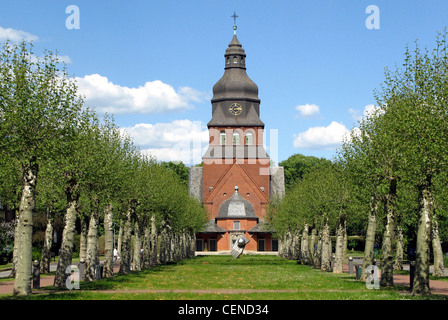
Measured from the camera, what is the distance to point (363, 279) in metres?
35.7

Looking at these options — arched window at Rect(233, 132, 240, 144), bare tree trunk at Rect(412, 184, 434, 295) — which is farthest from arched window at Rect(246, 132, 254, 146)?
bare tree trunk at Rect(412, 184, 434, 295)

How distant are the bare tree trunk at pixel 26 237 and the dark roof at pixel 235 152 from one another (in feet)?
327

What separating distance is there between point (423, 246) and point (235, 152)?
327 feet

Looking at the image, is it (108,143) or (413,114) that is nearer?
(413,114)

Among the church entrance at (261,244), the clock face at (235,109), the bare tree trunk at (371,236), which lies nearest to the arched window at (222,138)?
the clock face at (235,109)

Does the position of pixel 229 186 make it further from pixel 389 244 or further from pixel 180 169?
pixel 389 244

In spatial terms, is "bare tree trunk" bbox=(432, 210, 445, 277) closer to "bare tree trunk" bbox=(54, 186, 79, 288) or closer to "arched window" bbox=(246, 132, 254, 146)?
"bare tree trunk" bbox=(54, 186, 79, 288)

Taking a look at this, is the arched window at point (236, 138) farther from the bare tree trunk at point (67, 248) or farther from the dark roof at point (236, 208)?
the bare tree trunk at point (67, 248)

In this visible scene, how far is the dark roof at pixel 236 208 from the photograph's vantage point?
119m

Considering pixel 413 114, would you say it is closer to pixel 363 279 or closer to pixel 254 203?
pixel 363 279

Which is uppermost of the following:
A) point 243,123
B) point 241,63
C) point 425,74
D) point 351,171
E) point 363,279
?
point 241,63
